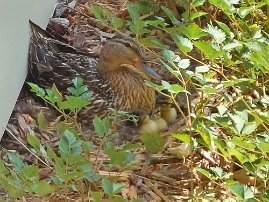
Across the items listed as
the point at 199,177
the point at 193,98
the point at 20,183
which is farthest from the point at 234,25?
the point at 20,183

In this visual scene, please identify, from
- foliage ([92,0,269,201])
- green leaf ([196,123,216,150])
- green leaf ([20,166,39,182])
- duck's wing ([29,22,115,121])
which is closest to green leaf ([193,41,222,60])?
foliage ([92,0,269,201])

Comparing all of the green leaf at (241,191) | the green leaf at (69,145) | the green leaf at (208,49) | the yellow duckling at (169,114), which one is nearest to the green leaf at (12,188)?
the green leaf at (69,145)

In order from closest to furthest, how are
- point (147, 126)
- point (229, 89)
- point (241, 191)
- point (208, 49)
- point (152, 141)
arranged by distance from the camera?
point (241, 191), point (208, 49), point (152, 141), point (147, 126), point (229, 89)

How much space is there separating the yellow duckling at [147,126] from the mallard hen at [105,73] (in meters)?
0.09

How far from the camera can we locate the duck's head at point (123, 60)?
3002 mm

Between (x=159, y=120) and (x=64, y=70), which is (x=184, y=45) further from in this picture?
(x=64, y=70)

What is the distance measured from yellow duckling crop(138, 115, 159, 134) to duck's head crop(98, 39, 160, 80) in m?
0.19

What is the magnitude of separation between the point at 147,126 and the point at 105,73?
1.14 feet

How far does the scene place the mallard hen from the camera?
303cm

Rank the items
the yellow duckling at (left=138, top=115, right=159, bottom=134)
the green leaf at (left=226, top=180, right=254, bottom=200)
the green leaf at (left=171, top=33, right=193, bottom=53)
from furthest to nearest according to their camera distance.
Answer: the yellow duckling at (left=138, top=115, right=159, bottom=134), the green leaf at (left=171, top=33, right=193, bottom=53), the green leaf at (left=226, top=180, right=254, bottom=200)

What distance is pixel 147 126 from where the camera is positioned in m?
2.91

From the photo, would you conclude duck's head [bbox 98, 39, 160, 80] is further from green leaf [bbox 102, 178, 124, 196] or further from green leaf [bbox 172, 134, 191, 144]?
green leaf [bbox 102, 178, 124, 196]

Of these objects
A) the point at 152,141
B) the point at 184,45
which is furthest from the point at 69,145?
the point at 184,45

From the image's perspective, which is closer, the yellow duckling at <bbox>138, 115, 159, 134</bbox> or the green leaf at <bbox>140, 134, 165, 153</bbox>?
the green leaf at <bbox>140, 134, 165, 153</bbox>
